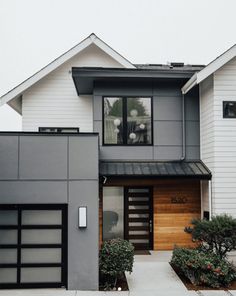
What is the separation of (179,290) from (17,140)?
560 cm

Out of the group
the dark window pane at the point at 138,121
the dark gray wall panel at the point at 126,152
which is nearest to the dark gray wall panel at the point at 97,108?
the dark window pane at the point at 138,121

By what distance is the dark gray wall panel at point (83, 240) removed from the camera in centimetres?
994

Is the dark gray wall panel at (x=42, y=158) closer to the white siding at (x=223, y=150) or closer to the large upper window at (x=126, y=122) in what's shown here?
the large upper window at (x=126, y=122)

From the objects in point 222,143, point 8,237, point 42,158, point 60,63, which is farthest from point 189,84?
point 8,237

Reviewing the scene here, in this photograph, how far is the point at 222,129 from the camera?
12.6 metres

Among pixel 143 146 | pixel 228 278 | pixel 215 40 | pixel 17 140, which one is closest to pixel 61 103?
pixel 143 146

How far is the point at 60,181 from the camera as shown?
10227 mm

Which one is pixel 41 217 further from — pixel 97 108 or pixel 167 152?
pixel 167 152

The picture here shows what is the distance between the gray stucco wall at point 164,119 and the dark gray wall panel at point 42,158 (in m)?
3.98

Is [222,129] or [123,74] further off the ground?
[123,74]

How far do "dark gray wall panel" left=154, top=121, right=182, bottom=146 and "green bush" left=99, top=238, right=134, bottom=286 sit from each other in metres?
4.92

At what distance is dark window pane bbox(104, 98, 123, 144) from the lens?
1414 centimetres

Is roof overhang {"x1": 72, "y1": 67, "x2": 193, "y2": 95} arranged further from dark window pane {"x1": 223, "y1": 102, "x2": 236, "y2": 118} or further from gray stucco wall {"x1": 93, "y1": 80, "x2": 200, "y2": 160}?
dark window pane {"x1": 223, "y1": 102, "x2": 236, "y2": 118}

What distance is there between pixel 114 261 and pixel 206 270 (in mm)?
2408
